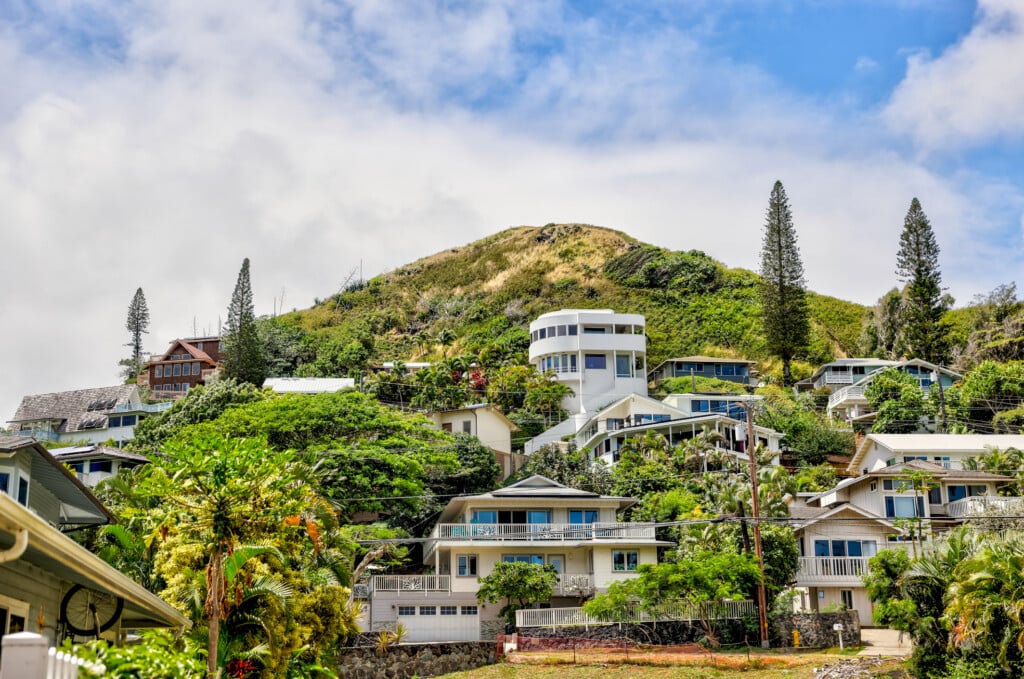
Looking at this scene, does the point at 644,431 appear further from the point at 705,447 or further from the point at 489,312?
the point at 489,312

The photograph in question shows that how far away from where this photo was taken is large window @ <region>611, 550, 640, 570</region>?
167 ft

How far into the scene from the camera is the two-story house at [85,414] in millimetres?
83562

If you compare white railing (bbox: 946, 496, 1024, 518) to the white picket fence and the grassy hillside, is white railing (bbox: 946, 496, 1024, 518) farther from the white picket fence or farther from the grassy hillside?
the white picket fence

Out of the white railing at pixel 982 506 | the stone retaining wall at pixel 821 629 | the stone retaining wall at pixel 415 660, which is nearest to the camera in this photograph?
the stone retaining wall at pixel 821 629

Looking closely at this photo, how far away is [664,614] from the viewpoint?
43.6 m

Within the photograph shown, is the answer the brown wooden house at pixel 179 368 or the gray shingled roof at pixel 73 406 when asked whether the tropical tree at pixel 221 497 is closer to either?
the gray shingled roof at pixel 73 406

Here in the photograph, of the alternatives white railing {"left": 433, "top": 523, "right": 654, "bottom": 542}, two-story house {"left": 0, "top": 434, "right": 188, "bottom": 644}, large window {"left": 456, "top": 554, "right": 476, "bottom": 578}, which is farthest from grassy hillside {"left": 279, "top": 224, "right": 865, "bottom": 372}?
two-story house {"left": 0, "top": 434, "right": 188, "bottom": 644}

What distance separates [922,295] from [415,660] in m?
59.4

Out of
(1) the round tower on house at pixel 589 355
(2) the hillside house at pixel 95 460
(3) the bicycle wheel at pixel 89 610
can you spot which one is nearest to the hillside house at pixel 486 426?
(1) the round tower on house at pixel 589 355

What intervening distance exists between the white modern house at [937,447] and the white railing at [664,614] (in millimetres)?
18889

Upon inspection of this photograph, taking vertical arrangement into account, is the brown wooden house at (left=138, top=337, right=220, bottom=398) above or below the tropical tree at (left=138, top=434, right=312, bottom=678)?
above

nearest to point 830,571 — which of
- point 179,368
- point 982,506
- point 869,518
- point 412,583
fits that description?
point 869,518

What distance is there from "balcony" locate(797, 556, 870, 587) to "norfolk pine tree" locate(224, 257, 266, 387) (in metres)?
51.4

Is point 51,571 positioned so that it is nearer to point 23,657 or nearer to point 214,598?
point 23,657
